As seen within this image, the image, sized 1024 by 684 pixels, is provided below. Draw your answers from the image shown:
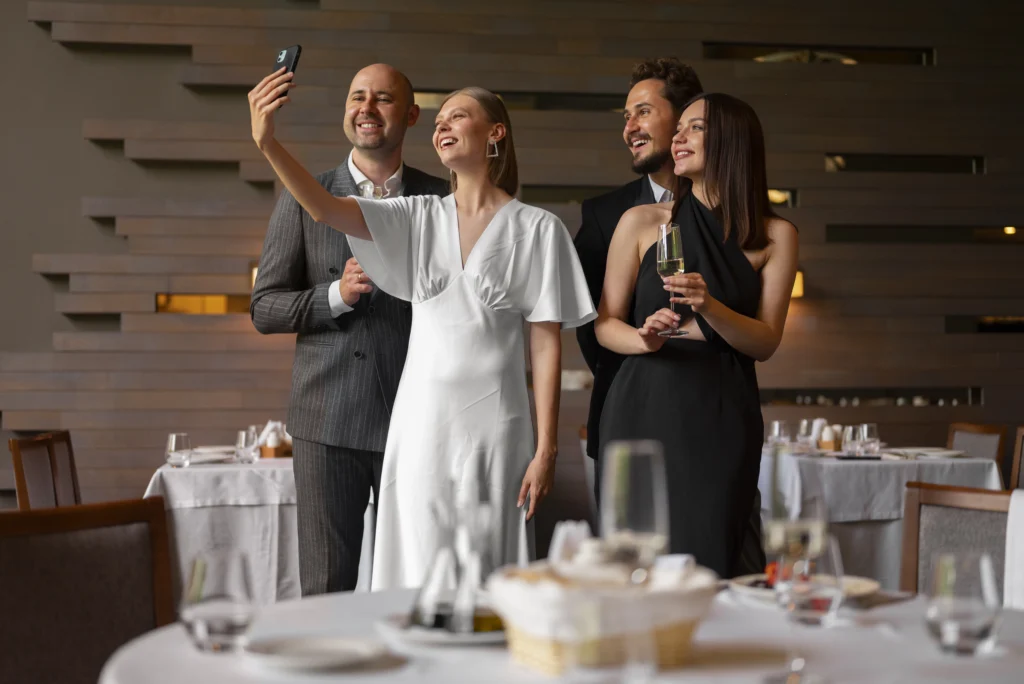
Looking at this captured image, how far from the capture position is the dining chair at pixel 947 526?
6.21ft

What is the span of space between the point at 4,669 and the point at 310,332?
148cm

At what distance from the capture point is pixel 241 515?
4.14m

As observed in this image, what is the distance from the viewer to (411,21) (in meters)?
6.25

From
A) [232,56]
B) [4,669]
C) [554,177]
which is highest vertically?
[232,56]

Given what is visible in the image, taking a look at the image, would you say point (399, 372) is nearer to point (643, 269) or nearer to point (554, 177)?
point (643, 269)

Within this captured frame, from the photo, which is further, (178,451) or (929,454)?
(929,454)

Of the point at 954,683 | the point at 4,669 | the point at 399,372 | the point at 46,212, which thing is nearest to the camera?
the point at 954,683

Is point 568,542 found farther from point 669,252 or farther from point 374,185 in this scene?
point 374,185

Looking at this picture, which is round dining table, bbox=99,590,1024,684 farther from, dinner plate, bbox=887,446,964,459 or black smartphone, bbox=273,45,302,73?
dinner plate, bbox=887,446,964,459

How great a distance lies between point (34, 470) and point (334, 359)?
1.53 meters

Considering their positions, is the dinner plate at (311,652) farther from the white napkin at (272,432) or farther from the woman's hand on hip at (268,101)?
the white napkin at (272,432)

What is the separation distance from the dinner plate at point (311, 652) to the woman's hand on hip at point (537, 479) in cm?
125

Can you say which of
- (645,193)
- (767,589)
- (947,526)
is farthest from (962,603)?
(645,193)

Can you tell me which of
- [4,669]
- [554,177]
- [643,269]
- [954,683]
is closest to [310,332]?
[643,269]
